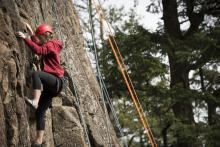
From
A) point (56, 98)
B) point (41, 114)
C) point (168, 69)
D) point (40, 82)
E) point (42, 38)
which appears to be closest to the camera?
point (40, 82)

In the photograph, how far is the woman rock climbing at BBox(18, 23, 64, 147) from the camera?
5.64 meters

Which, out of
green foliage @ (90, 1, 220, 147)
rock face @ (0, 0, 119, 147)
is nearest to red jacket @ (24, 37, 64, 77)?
rock face @ (0, 0, 119, 147)

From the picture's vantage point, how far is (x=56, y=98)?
7.02m

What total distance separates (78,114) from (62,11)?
Answer: 7.23ft

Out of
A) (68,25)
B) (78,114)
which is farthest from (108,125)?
(68,25)

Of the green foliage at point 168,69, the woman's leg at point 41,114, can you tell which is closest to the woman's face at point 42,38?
the woman's leg at point 41,114

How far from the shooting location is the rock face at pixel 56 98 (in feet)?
16.4

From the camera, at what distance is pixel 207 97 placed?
12219mm

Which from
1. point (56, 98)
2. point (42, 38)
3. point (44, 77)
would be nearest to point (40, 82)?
point (44, 77)

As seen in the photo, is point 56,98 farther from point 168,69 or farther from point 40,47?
point 168,69

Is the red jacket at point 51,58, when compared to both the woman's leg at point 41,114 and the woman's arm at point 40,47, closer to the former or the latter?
the woman's arm at point 40,47

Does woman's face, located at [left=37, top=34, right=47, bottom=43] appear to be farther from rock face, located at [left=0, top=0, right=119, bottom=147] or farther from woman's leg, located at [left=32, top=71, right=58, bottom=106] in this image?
woman's leg, located at [left=32, top=71, right=58, bottom=106]

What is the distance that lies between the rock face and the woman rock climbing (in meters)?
0.18

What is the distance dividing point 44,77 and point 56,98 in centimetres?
131
